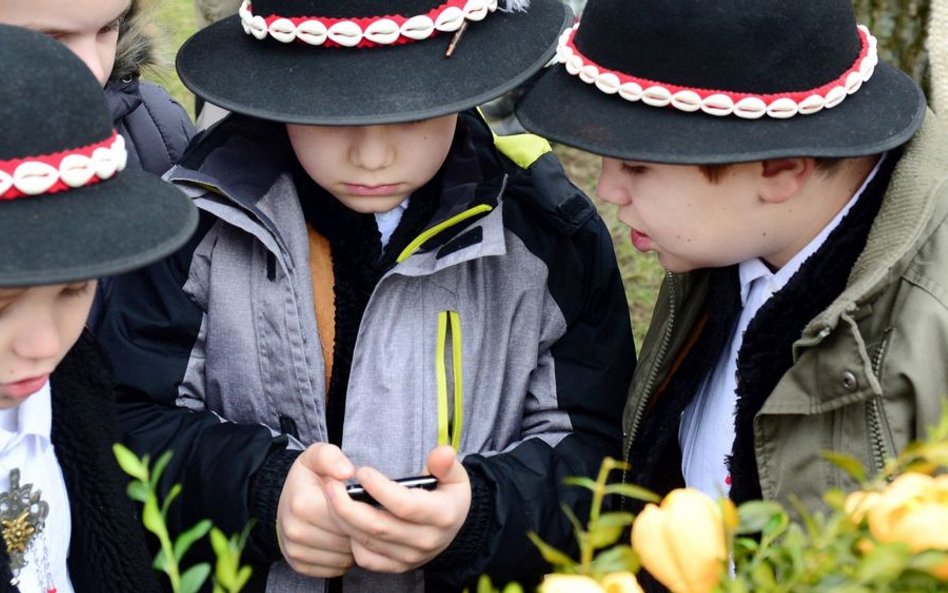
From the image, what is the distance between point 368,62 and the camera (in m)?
1.84

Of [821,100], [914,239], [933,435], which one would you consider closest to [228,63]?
[821,100]

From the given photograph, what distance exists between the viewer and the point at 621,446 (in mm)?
2273

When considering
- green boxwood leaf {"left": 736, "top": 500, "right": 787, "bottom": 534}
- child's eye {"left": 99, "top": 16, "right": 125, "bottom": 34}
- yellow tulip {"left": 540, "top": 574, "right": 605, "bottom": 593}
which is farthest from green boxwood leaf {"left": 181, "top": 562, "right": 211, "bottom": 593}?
child's eye {"left": 99, "top": 16, "right": 125, "bottom": 34}

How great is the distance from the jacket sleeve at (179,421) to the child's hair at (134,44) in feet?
1.55

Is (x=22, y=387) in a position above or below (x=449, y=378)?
above

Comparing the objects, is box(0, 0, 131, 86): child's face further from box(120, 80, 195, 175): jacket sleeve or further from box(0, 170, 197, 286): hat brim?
box(0, 170, 197, 286): hat brim

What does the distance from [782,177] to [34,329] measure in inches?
44.0

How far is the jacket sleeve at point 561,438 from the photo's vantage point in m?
2.05

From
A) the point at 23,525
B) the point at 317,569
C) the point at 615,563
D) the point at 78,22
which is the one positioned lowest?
the point at 317,569

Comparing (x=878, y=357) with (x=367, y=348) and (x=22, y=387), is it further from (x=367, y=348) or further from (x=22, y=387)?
(x=22, y=387)

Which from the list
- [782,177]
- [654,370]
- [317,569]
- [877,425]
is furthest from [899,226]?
[317,569]

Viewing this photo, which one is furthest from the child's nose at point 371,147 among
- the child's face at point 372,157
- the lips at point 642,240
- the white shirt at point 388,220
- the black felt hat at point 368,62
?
the lips at point 642,240

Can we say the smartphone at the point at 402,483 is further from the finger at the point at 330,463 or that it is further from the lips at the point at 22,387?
the lips at the point at 22,387

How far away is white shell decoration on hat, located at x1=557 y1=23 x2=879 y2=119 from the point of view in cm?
172
